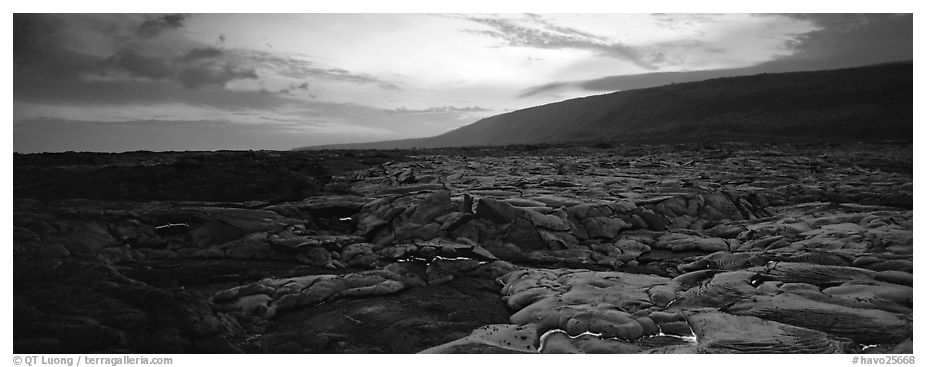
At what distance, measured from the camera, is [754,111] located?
7394 centimetres

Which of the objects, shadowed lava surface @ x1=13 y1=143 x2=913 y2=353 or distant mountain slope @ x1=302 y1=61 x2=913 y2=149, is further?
distant mountain slope @ x1=302 y1=61 x2=913 y2=149

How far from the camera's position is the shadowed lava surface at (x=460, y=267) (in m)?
6.17

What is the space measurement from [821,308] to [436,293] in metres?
5.75

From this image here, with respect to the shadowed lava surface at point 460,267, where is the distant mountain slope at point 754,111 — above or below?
above

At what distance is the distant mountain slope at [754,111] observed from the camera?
2331 inches

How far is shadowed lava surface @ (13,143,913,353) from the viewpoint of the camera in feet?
20.2

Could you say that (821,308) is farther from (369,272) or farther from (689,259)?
(369,272)

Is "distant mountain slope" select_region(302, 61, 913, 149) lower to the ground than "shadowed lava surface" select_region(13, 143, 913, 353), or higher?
higher

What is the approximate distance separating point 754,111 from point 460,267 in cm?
8023

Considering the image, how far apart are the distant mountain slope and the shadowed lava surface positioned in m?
50.4

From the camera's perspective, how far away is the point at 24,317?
19.4 ft

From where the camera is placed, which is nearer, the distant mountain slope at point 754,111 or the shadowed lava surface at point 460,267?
the shadowed lava surface at point 460,267

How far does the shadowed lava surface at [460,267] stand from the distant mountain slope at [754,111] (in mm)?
50399

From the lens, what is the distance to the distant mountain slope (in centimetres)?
5922
